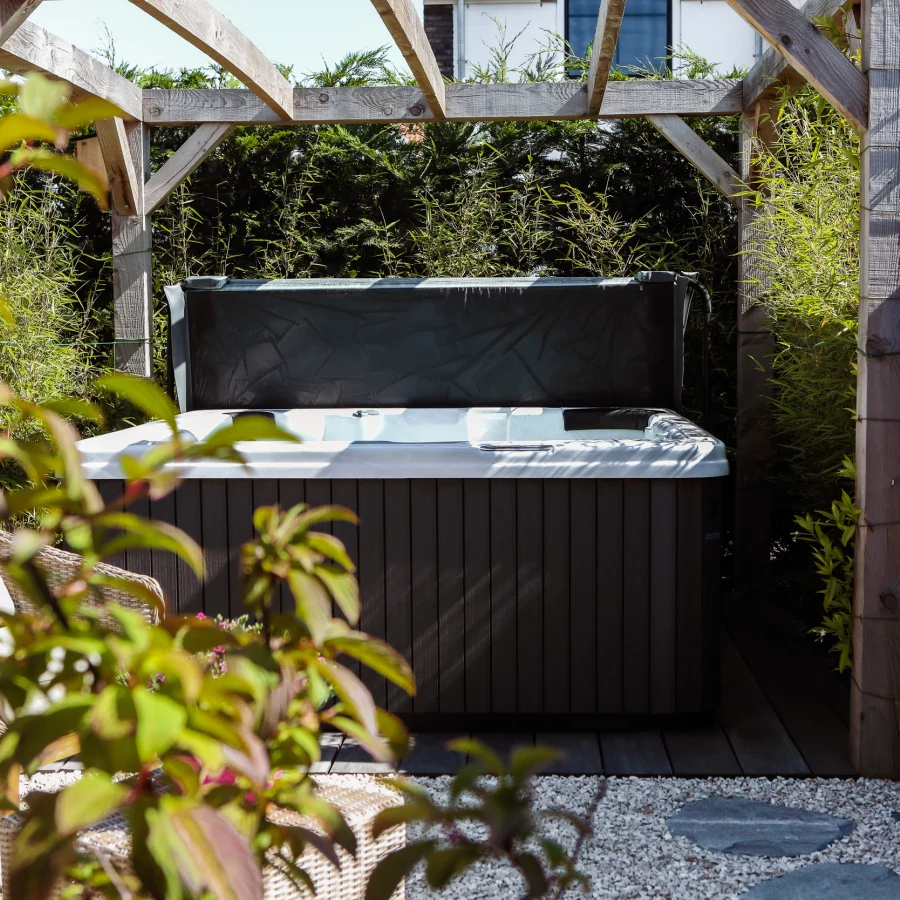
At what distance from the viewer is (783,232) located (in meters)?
3.51

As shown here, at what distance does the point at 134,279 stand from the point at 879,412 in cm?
316

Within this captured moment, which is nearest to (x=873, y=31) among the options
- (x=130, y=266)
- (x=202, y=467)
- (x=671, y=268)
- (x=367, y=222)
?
(x=202, y=467)

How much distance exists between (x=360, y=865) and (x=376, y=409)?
292 cm

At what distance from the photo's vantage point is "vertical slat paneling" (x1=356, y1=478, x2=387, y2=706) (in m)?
2.71

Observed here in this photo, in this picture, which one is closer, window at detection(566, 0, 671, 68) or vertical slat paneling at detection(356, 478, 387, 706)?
vertical slat paneling at detection(356, 478, 387, 706)

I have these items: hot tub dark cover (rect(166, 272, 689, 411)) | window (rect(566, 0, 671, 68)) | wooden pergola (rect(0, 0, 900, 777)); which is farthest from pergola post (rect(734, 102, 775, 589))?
window (rect(566, 0, 671, 68))

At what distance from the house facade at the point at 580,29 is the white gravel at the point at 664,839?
6.90 m

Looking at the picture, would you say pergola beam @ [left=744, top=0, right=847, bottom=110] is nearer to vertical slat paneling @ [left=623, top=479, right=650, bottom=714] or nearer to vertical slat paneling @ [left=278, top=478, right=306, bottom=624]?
vertical slat paneling @ [left=623, top=479, right=650, bottom=714]

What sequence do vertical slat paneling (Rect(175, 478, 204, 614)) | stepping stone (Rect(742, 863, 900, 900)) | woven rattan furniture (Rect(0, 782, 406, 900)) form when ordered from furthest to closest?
vertical slat paneling (Rect(175, 478, 204, 614)), stepping stone (Rect(742, 863, 900, 900)), woven rattan furniture (Rect(0, 782, 406, 900))

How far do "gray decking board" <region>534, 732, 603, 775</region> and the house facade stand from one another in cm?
660

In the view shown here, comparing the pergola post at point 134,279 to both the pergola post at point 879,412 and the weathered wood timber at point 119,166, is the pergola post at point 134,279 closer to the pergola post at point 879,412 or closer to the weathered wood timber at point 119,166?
the weathered wood timber at point 119,166

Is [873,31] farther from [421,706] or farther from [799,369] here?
[421,706]

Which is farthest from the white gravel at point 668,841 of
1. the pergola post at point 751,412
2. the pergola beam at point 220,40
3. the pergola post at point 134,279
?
the pergola post at point 134,279

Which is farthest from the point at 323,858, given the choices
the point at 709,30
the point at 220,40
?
the point at 709,30
